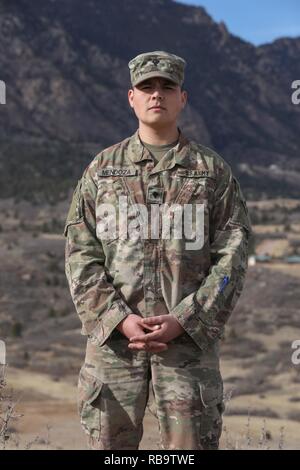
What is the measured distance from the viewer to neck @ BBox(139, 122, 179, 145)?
329 cm

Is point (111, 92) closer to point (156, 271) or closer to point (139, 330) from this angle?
point (156, 271)

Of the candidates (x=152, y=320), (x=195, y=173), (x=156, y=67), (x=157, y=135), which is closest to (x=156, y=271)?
(x=152, y=320)

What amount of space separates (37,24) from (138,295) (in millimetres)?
72617

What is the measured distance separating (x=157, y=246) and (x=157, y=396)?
59 cm

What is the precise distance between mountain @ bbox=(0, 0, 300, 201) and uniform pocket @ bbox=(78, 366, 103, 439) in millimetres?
37725

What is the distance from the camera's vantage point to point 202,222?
3.18 metres

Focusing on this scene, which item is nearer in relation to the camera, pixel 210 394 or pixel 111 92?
pixel 210 394

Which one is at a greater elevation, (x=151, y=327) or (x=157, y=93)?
(x=157, y=93)

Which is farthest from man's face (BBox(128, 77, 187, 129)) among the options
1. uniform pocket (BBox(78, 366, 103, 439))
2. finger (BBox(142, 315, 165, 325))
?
uniform pocket (BBox(78, 366, 103, 439))

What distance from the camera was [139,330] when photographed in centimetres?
304

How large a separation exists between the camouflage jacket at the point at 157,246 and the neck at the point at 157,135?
0.04 metres

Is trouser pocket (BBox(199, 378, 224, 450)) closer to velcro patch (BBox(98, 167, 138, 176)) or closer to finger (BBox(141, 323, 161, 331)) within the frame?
finger (BBox(141, 323, 161, 331))
